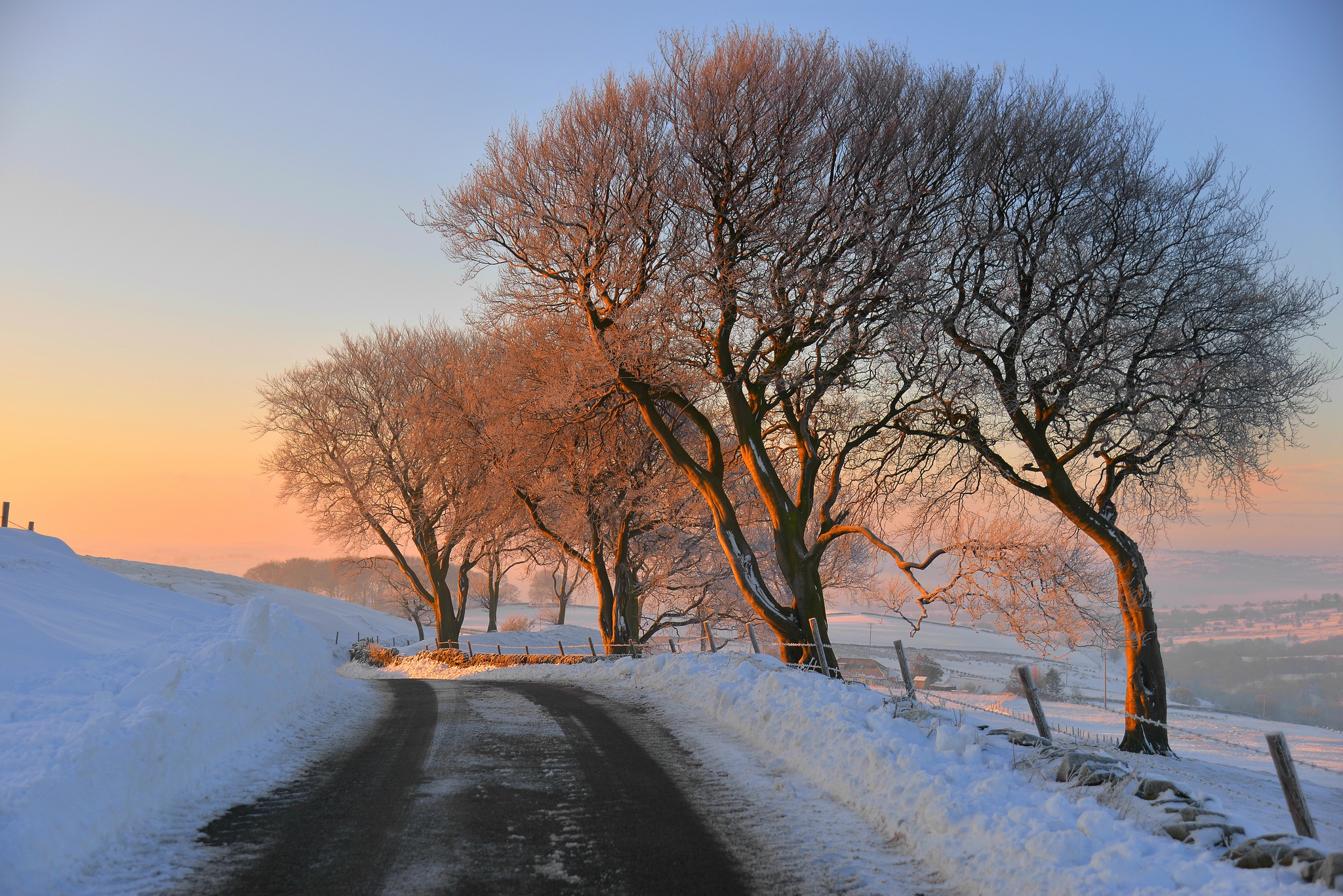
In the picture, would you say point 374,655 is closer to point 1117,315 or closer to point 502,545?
point 502,545

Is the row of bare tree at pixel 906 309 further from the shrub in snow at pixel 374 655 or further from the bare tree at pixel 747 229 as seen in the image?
the shrub in snow at pixel 374 655

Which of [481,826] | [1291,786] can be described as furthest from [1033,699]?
[481,826]

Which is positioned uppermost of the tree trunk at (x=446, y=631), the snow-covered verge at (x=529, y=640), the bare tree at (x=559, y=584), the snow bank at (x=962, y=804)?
the bare tree at (x=559, y=584)

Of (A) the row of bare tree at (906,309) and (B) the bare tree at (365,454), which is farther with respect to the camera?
(B) the bare tree at (365,454)

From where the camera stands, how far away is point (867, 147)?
599 inches

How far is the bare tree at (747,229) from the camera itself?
15.0 meters

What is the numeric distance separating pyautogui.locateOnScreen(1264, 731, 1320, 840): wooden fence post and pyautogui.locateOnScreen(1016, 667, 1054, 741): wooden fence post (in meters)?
2.18

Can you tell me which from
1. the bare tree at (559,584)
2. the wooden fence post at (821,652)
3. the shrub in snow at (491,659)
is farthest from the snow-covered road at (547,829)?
the bare tree at (559,584)

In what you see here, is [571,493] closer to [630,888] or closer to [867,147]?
[867,147]

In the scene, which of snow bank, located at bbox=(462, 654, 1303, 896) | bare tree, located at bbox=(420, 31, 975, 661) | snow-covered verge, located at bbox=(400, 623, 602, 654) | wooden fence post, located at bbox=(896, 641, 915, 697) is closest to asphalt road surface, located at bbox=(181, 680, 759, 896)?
snow bank, located at bbox=(462, 654, 1303, 896)

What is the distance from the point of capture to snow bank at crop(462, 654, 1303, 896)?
4.82 metres

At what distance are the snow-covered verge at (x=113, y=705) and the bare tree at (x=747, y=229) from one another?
827cm

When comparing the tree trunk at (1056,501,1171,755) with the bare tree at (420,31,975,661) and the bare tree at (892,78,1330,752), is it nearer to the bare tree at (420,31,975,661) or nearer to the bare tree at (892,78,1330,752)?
the bare tree at (892,78,1330,752)

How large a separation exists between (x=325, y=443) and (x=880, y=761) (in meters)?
32.7
